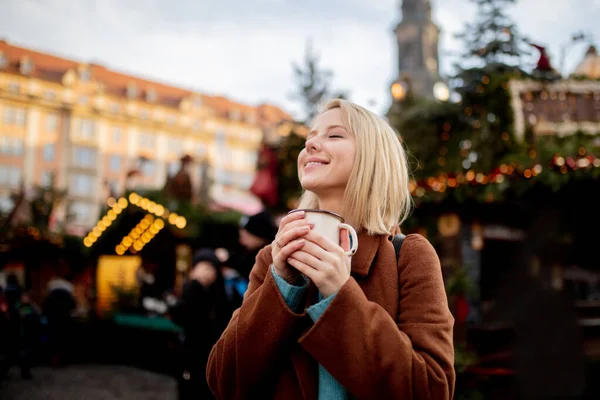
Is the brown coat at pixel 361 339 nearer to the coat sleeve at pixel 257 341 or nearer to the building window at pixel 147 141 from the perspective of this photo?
the coat sleeve at pixel 257 341

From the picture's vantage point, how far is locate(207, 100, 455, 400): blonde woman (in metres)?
1.08

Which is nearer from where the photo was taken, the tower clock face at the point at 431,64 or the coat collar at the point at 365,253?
the coat collar at the point at 365,253

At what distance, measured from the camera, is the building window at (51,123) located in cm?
3672

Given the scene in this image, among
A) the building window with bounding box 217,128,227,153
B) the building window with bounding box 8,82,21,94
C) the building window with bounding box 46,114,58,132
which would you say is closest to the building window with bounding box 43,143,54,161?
the building window with bounding box 46,114,58,132

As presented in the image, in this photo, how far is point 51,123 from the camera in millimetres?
37000

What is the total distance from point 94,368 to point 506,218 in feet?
28.1

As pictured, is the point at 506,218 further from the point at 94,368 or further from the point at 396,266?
the point at 94,368

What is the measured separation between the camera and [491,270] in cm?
1036

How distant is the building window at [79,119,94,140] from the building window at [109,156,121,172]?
2.76m

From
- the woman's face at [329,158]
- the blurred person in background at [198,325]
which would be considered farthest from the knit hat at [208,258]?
the woman's face at [329,158]

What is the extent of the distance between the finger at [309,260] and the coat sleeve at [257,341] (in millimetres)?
119

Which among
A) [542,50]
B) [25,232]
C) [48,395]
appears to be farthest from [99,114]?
[542,50]

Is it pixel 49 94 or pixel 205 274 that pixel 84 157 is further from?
pixel 205 274

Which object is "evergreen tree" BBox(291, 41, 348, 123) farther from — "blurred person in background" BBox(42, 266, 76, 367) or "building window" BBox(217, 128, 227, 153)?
"building window" BBox(217, 128, 227, 153)
